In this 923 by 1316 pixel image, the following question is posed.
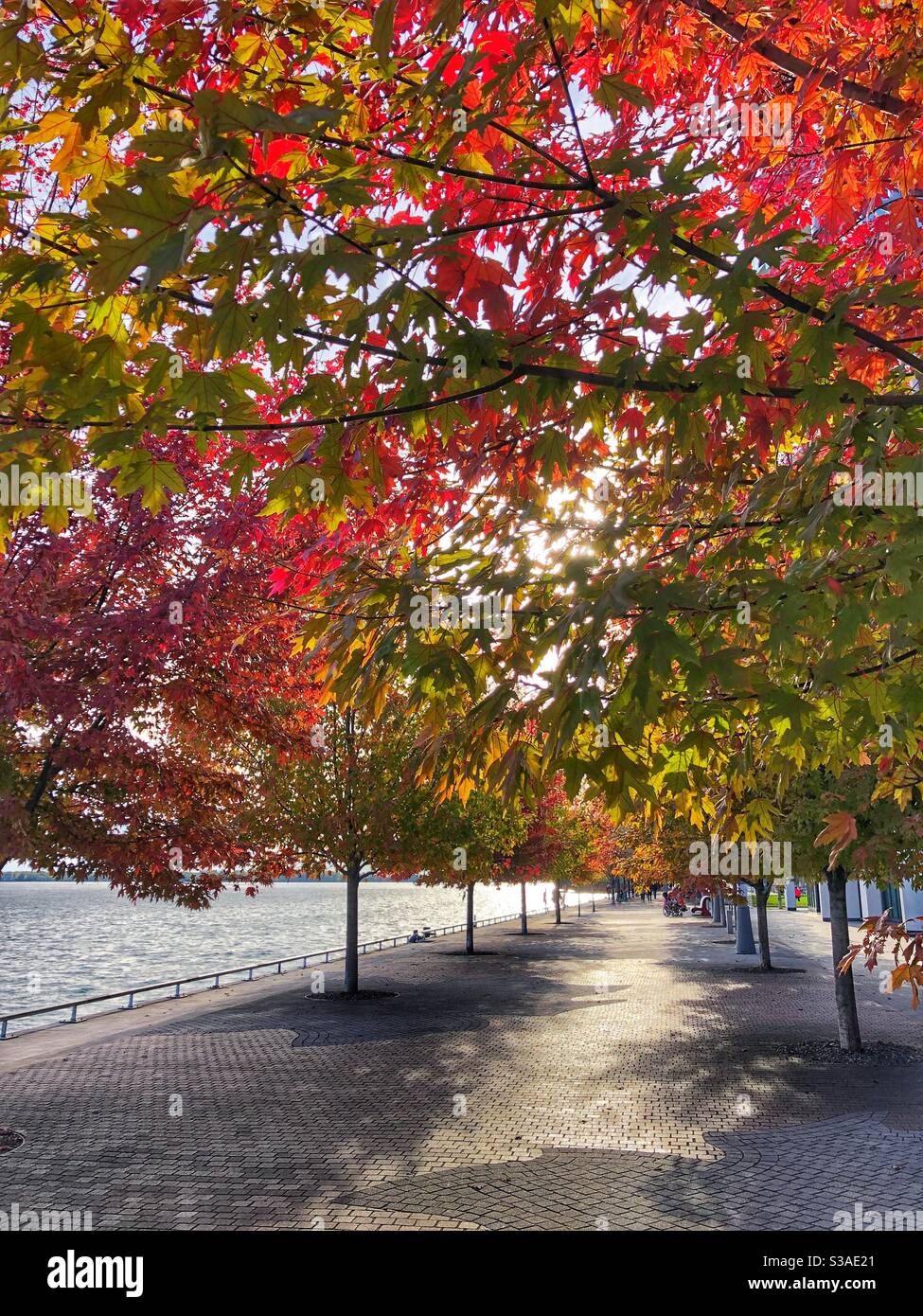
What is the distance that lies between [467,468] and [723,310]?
1.77 m

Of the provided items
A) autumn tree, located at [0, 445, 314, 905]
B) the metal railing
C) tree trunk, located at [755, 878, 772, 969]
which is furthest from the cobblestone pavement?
tree trunk, located at [755, 878, 772, 969]

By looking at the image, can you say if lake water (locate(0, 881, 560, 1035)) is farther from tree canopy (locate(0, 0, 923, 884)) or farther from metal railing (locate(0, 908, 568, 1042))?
tree canopy (locate(0, 0, 923, 884))

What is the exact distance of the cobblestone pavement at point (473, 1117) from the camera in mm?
8102

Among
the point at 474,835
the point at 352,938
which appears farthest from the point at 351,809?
the point at 474,835

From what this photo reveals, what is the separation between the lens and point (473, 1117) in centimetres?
1122

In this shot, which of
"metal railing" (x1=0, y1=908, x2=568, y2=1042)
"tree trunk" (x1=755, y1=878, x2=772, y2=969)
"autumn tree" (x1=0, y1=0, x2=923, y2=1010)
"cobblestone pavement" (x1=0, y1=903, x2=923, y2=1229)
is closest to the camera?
"autumn tree" (x1=0, y1=0, x2=923, y2=1010)

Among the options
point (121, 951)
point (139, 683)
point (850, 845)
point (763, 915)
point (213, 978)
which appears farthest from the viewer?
point (121, 951)

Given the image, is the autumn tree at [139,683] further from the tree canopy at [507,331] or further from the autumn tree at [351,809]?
the autumn tree at [351,809]

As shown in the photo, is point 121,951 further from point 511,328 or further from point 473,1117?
point 511,328

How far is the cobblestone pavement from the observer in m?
8.10

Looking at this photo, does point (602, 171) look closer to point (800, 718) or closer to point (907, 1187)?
point (800, 718)

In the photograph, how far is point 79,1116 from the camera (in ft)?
38.3

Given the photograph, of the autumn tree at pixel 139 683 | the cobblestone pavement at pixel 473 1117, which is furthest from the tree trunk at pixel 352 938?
the autumn tree at pixel 139 683
